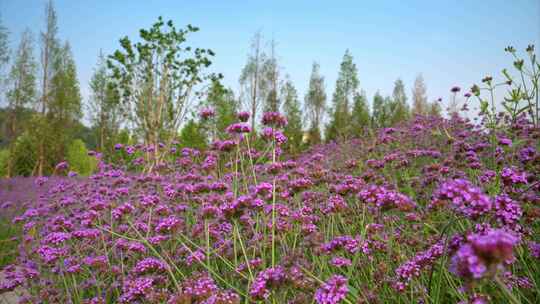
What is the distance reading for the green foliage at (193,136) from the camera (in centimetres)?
2153

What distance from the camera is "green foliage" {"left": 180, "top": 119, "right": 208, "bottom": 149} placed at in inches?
848

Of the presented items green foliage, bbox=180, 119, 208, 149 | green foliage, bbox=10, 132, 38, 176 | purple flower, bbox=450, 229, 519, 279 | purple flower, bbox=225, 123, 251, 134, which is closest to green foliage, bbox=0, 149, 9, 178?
green foliage, bbox=10, 132, 38, 176

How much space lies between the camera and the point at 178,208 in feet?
14.1

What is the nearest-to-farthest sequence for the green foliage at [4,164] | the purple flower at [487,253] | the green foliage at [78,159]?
the purple flower at [487,253], the green foliage at [4,164], the green foliage at [78,159]

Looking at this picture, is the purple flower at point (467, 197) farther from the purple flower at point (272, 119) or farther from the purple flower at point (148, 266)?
the purple flower at point (148, 266)

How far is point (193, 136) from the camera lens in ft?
74.8

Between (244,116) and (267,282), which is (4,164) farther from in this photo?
(267,282)

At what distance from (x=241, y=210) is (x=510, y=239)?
1599 mm

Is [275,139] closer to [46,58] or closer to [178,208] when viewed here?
[178,208]

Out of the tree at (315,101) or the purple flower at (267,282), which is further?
the tree at (315,101)

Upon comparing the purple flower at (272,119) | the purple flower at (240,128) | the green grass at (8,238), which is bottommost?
the green grass at (8,238)

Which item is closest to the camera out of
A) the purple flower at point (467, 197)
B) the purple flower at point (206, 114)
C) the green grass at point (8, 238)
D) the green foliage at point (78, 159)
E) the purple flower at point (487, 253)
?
the purple flower at point (487, 253)

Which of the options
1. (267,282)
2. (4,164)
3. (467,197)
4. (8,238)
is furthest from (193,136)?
(467,197)

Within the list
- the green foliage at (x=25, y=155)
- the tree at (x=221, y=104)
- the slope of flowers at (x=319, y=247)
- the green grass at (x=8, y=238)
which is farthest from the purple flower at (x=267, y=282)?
the green foliage at (x=25, y=155)
